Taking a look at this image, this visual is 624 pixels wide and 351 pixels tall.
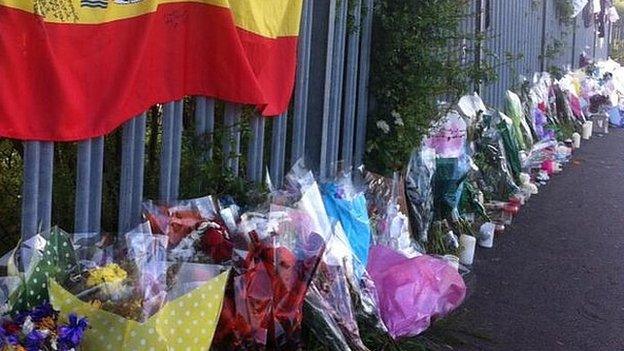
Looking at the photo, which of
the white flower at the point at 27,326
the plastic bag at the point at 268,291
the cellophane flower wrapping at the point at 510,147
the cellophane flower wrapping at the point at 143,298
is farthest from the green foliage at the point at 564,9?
the white flower at the point at 27,326

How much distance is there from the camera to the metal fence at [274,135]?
3260 mm

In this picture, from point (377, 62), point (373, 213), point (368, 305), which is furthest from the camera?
point (377, 62)

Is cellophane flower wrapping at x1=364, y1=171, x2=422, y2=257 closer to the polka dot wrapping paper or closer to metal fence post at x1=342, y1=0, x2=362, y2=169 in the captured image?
metal fence post at x1=342, y1=0, x2=362, y2=169

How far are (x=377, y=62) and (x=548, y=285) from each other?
184 cm

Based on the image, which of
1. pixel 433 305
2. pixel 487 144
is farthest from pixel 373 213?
pixel 487 144

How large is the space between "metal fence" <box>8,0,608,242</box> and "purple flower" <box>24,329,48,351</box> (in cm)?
59

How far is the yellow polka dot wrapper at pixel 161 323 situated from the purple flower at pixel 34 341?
0.19 m

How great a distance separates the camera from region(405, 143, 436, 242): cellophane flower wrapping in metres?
5.93

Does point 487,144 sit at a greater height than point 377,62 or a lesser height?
lesser

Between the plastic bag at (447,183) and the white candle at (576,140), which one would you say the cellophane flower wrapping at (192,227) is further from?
the white candle at (576,140)

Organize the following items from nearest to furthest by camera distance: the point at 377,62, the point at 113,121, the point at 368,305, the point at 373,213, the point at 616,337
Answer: the point at 113,121, the point at 368,305, the point at 616,337, the point at 373,213, the point at 377,62

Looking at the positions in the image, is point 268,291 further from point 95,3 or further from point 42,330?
point 95,3

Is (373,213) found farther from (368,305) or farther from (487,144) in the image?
(487,144)

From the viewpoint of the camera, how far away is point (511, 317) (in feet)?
16.6
